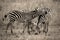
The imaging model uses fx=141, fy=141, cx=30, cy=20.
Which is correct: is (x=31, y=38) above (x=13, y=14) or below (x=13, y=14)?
below

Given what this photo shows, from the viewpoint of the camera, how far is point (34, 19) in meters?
2.12

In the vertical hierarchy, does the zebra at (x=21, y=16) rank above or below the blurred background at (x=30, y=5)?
below

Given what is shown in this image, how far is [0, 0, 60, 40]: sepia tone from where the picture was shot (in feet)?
6.97

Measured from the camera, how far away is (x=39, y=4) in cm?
216

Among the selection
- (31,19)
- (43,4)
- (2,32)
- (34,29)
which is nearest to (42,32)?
(34,29)

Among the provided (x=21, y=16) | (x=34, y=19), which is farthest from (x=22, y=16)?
(x=34, y=19)

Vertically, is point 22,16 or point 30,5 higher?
point 30,5

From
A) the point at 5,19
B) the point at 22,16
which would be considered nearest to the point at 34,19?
the point at 22,16

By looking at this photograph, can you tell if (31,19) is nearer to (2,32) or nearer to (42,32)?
(42,32)

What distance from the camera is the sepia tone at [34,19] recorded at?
83.7 inches

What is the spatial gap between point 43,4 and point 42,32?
431 millimetres

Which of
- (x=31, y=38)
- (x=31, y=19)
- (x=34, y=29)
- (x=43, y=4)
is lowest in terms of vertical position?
(x=31, y=38)

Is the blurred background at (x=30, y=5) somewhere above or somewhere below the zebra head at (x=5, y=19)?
above

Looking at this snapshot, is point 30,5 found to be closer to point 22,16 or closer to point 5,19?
point 22,16
